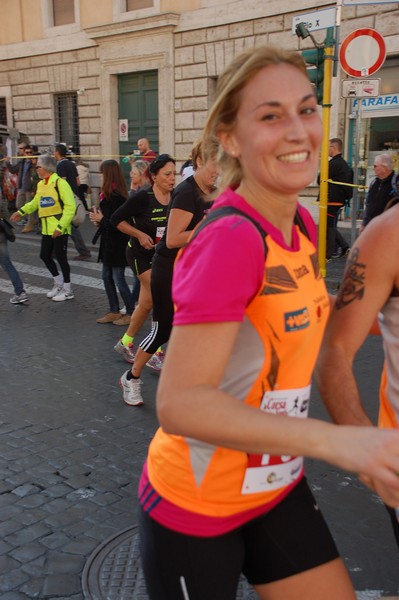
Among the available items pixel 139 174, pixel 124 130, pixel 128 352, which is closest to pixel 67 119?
pixel 124 130

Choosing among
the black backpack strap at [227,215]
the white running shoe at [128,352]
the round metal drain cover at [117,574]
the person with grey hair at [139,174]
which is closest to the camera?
the black backpack strap at [227,215]

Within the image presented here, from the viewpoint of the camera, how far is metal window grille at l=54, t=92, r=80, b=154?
21.2 m

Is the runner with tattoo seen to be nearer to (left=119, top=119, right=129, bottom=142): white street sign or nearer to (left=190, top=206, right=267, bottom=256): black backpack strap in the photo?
(left=190, top=206, right=267, bottom=256): black backpack strap

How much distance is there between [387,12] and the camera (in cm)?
1303

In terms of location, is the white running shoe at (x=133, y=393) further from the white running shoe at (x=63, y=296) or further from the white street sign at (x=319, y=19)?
→ the white street sign at (x=319, y=19)

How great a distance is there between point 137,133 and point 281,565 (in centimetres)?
1884

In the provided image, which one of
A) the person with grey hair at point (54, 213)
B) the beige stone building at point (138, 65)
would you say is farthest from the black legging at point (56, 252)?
the beige stone building at point (138, 65)

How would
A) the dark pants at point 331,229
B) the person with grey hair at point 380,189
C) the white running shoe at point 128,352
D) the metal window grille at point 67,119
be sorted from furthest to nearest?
the metal window grille at point 67,119
the dark pants at point 331,229
the person with grey hair at point 380,189
the white running shoe at point 128,352

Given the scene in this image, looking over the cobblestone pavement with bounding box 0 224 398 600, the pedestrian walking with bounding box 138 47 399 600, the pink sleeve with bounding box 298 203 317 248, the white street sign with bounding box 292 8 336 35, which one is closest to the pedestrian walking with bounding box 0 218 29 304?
the cobblestone pavement with bounding box 0 224 398 600

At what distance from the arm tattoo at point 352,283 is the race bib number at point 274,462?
0.25 metres

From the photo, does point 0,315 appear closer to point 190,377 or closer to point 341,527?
point 341,527

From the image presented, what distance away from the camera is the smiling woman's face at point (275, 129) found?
1.45 meters

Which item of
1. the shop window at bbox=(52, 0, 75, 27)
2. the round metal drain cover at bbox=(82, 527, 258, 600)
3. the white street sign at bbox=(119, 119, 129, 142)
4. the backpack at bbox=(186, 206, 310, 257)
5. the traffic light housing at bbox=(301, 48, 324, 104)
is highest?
the shop window at bbox=(52, 0, 75, 27)

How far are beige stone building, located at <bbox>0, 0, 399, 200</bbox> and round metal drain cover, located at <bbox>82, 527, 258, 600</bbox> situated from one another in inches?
500
